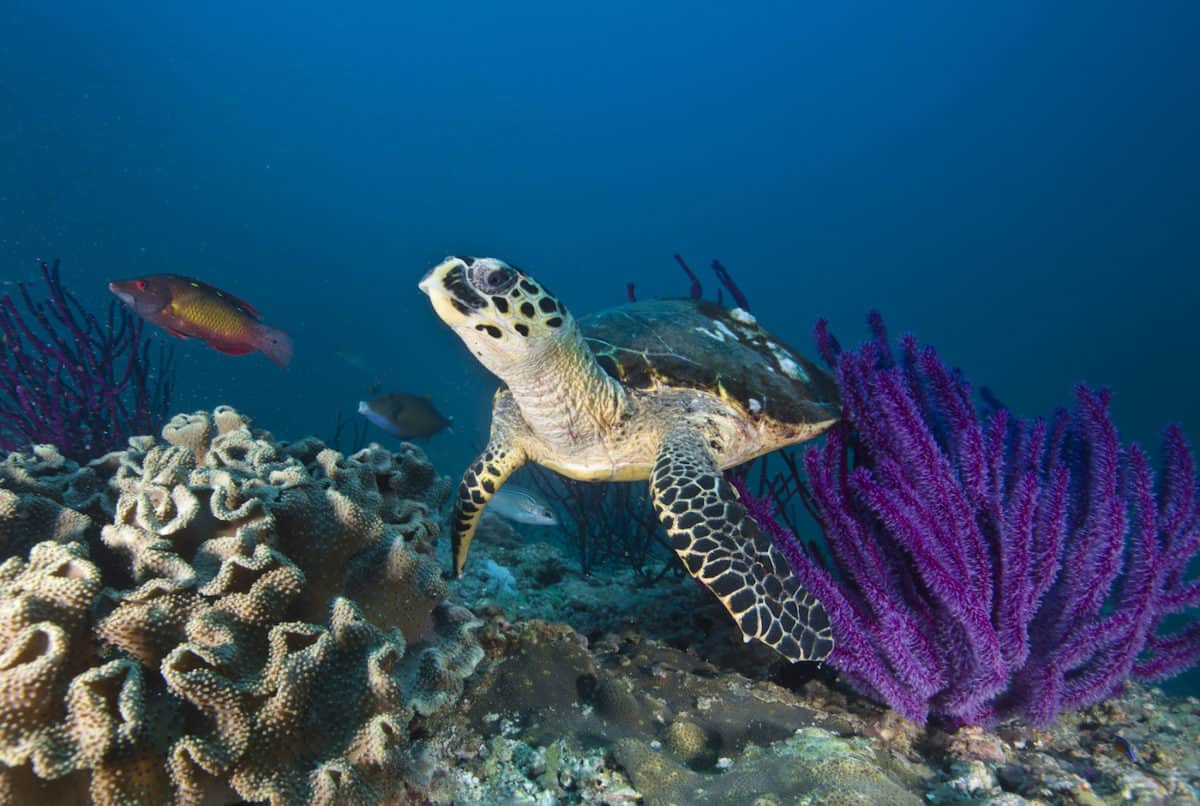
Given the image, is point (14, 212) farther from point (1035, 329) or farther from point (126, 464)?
point (1035, 329)

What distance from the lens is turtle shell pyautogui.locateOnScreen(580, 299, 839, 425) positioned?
3707 millimetres

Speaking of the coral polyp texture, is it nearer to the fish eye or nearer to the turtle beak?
the turtle beak

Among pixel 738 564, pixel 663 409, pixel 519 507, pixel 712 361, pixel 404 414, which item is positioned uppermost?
pixel 404 414

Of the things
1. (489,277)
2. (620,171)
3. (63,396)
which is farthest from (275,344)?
(620,171)

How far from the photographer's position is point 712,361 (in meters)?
3.83

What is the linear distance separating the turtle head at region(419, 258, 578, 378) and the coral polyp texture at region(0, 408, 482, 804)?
103 cm

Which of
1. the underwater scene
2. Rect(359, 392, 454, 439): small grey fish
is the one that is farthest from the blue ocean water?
the underwater scene

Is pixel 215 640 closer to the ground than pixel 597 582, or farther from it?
farther from it

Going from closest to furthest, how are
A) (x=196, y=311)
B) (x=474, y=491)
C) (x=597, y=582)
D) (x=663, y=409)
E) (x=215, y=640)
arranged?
(x=215, y=640), (x=663, y=409), (x=474, y=491), (x=196, y=311), (x=597, y=582)

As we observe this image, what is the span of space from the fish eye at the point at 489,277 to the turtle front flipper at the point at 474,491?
1356 mm

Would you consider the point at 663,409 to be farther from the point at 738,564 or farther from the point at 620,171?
the point at 620,171

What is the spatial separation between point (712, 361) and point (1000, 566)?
191 cm

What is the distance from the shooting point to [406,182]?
114 metres

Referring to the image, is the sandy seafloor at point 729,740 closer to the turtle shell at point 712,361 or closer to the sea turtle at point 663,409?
the sea turtle at point 663,409
